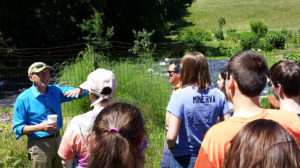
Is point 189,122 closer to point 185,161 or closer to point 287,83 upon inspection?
point 185,161

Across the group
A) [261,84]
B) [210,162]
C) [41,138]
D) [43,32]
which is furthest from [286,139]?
[43,32]

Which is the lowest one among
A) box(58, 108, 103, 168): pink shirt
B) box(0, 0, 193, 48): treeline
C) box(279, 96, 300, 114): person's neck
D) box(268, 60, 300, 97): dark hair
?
box(58, 108, 103, 168): pink shirt

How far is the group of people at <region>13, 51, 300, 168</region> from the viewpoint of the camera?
1450 mm

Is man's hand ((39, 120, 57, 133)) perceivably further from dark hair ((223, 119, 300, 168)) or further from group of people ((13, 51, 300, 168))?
dark hair ((223, 119, 300, 168))

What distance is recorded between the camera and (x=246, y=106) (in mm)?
1990

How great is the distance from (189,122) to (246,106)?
894 millimetres

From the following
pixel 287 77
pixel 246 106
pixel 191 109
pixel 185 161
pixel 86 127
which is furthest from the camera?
pixel 185 161

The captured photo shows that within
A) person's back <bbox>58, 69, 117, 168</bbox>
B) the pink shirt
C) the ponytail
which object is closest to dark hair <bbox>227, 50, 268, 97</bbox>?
the ponytail

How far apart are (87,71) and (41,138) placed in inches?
129

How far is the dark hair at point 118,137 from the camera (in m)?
1.76

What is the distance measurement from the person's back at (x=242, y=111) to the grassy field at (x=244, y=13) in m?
45.9

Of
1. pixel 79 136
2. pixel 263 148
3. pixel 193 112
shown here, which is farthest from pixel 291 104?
pixel 79 136

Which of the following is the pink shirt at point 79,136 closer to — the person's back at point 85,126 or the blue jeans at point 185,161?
the person's back at point 85,126

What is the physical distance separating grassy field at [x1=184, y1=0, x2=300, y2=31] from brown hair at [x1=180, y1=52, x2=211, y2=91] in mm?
45166
